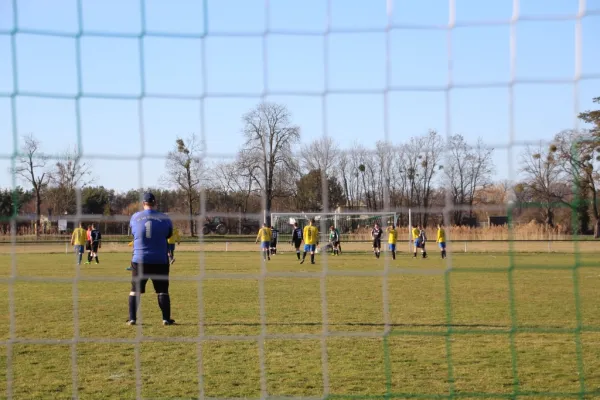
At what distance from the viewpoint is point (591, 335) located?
7.75m

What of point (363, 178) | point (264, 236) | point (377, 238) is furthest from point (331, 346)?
point (377, 238)

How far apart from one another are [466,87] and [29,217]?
3.18 meters

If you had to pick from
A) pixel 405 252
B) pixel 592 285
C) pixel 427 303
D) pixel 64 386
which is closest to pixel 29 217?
pixel 64 386

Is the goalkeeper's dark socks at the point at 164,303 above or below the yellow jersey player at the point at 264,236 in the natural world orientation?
below

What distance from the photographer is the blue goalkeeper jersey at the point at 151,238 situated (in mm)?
7764

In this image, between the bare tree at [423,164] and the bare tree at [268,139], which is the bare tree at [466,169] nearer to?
Result: the bare tree at [423,164]

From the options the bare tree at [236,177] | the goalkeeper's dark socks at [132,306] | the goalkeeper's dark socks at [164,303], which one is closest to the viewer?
the bare tree at [236,177]

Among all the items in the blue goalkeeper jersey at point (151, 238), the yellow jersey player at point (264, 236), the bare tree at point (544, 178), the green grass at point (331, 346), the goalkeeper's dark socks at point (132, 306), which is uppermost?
the bare tree at point (544, 178)

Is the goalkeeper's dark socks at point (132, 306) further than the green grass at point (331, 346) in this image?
Yes

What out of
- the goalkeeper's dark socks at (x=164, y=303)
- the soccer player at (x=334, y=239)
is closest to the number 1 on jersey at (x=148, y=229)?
the goalkeeper's dark socks at (x=164, y=303)

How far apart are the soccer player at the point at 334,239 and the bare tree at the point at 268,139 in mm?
19724

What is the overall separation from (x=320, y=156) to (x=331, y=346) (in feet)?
8.86

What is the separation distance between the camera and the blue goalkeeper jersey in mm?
7764

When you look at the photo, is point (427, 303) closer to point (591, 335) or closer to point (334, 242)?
point (591, 335)
